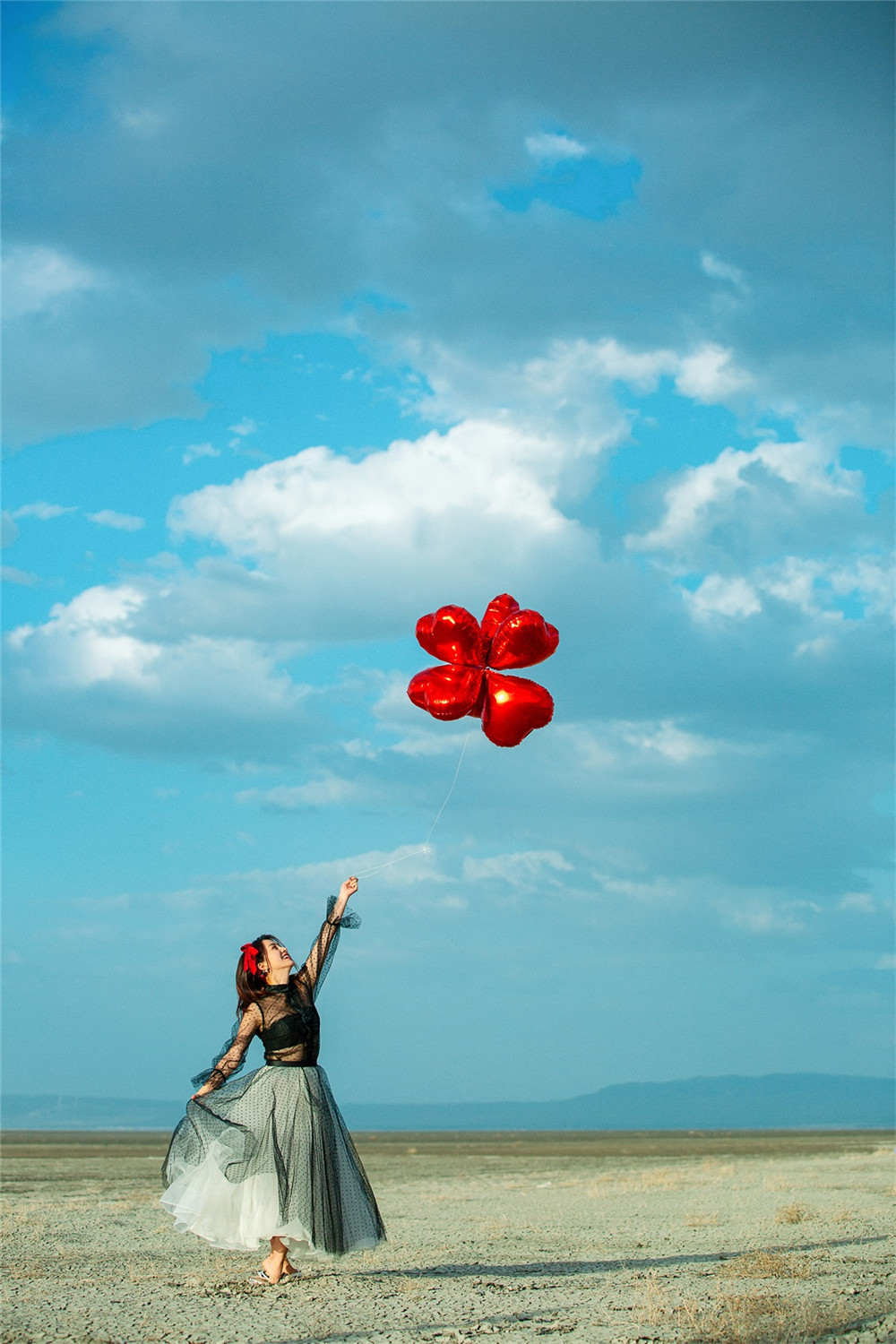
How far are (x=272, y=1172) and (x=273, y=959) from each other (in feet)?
4.60

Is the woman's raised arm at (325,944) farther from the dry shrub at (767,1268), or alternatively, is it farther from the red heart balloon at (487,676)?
the dry shrub at (767,1268)

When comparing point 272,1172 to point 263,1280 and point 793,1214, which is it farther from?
point 793,1214

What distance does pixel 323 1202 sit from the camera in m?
8.02

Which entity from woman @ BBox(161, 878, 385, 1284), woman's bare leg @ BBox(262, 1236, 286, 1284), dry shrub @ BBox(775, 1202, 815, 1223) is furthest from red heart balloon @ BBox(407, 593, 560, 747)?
dry shrub @ BBox(775, 1202, 815, 1223)

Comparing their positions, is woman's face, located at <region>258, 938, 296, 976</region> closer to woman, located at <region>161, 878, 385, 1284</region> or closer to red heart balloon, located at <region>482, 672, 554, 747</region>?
woman, located at <region>161, 878, 385, 1284</region>

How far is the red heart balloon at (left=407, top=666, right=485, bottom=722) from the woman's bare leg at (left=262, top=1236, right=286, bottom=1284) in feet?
13.1

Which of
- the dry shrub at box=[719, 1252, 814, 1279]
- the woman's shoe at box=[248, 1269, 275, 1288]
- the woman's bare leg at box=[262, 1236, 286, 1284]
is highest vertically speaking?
the woman's bare leg at box=[262, 1236, 286, 1284]

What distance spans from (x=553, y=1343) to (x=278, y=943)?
10.6 ft

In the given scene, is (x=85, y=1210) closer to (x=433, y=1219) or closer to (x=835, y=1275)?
(x=433, y=1219)

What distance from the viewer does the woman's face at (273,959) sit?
857cm

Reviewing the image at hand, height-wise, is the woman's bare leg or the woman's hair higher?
the woman's hair

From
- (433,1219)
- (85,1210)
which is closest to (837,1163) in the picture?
(433,1219)

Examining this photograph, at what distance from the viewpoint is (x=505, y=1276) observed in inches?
358

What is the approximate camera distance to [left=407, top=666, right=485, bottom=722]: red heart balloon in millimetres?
9680
